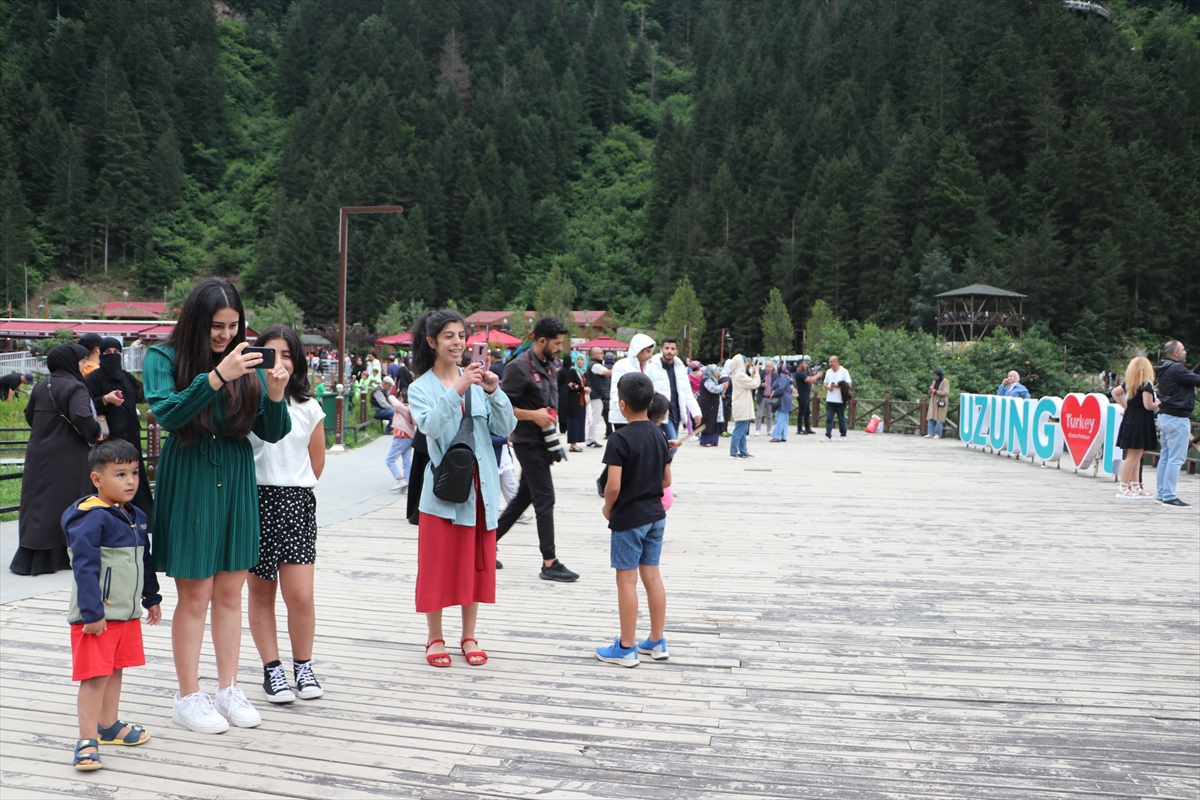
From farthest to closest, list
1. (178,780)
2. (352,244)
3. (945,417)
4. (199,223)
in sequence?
1. (199,223)
2. (352,244)
3. (945,417)
4. (178,780)

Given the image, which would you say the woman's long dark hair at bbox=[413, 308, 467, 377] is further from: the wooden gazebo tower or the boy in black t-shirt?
the wooden gazebo tower

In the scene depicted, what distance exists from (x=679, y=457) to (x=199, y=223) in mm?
92957

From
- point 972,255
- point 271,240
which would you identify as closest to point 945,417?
point 972,255

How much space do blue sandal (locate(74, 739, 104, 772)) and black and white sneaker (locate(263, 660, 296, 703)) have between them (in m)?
0.71

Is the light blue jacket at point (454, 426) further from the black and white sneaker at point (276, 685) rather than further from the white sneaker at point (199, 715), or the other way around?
the white sneaker at point (199, 715)

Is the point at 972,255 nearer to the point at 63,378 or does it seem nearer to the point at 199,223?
the point at 63,378

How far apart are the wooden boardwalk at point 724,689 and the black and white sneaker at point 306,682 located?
38 mm

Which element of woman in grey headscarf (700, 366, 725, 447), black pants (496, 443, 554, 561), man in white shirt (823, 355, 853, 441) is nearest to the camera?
black pants (496, 443, 554, 561)

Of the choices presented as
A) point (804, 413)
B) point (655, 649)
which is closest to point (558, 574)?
point (655, 649)

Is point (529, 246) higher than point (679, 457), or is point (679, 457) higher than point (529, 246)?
point (529, 246)

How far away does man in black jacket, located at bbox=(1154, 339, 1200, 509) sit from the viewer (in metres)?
9.64

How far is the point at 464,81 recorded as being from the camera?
370 feet

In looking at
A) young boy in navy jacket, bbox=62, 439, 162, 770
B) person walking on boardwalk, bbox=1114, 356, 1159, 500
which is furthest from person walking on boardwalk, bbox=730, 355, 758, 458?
young boy in navy jacket, bbox=62, 439, 162, 770

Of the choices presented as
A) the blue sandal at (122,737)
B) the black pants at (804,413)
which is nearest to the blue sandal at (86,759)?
the blue sandal at (122,737)
